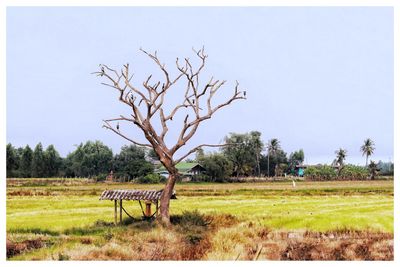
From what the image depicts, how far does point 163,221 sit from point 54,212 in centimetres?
685

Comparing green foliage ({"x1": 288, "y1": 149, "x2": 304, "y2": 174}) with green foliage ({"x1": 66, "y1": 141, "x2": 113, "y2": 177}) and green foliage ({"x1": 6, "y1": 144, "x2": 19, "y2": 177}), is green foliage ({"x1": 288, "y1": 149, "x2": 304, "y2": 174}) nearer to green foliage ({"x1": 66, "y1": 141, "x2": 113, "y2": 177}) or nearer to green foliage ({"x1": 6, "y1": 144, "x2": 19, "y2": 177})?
green foliage ({"x1": 66, "y1": 141, "x2": 113, "y2": 177})

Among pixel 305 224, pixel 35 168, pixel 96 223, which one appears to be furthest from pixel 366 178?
pixel 96 223

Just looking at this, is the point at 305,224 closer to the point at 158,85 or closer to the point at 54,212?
the point at 158,85

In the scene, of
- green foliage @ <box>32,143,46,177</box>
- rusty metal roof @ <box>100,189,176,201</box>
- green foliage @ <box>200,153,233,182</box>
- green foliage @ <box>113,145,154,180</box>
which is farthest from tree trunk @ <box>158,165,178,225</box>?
green foliage @ <box>32,143,46,177</box>

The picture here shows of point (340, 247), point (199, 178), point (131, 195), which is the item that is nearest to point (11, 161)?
point (199, 178)

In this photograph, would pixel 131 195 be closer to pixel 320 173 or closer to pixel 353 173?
pixel 320 173

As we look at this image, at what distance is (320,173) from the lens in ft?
173

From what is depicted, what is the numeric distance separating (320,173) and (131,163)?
1959 centimetres

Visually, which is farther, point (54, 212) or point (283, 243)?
point (54, 212)

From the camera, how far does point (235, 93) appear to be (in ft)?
51.6

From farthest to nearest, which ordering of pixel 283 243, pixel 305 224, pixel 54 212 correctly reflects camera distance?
pixel 54 212, pixel 305 224, pixel 283 243

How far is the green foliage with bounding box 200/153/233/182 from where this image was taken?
35.8 meters

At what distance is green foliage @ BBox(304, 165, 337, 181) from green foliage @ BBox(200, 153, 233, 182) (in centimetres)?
1456

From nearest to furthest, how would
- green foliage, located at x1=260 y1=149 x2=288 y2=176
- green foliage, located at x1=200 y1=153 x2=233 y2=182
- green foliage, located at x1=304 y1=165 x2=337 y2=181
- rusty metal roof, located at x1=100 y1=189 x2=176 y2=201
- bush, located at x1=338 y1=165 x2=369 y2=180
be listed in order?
rusty metal roof, located at x1=100 y1=189 x2=176 y2=201 < green foliage, located at x1=200 y1=153 x2=233 y2=182 < green foliage, located at x1=304 y1=165 x2=337 y2=181 < bush, located at x1=338 y1=165 x2=369 y2=180 < green foliage, located at x1=260 y1=149 x2=288 y2=176
